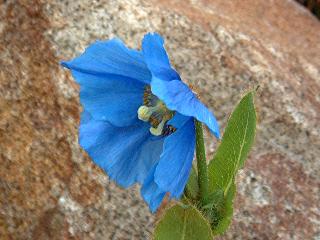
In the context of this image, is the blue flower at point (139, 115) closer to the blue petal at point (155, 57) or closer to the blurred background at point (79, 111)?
the blue petal at point (155, 57)

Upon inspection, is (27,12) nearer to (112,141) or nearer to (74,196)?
(74,196)

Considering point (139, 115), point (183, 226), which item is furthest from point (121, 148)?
point (183, 226)

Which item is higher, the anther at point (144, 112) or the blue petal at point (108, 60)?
the blue petal at point (108, 60)

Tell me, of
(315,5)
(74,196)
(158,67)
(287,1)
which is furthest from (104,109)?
(315,5)

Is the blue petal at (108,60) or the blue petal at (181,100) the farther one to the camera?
the blue petal at (108,60)

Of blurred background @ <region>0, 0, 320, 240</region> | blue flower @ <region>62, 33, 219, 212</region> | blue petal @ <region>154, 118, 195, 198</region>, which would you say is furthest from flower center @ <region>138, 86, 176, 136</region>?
blurred background @ <region>0, 0, 320, 240</region>

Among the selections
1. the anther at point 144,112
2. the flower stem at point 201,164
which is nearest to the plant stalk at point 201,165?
the flower stem at point 201,164

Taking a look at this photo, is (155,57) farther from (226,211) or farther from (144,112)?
(226,211)
